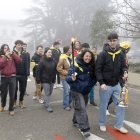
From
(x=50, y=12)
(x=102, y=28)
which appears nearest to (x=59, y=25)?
(x=50, y=12)

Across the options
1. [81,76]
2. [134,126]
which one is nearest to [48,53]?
[81,76]

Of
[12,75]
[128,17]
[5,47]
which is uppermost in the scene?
[128,17]

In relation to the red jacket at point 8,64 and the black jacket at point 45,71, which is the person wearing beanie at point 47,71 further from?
the red jacket at point 8,64

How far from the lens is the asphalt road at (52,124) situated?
6.54 metres

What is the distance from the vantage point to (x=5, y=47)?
8.12 meters

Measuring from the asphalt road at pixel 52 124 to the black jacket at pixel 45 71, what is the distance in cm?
84

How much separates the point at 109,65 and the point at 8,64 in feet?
9.14

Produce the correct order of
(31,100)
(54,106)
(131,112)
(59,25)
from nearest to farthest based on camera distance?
(131,112)
(54,106)
(31,100)
(59,25)

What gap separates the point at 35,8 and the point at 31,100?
43.1m

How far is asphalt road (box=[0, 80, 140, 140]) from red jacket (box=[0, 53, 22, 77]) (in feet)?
3.55

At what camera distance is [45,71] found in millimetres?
8672

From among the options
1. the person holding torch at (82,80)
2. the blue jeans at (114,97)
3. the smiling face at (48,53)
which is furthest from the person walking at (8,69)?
the blue jeans at (114,97)

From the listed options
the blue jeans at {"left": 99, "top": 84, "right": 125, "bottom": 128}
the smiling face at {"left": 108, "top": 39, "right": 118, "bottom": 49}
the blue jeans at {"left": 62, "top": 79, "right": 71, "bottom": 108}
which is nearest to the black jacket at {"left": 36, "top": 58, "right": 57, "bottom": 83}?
the blue jeans at {"left": 62, "top": 79, "right": 71, "bottom": 108}

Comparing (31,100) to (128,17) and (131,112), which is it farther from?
(128,17)
